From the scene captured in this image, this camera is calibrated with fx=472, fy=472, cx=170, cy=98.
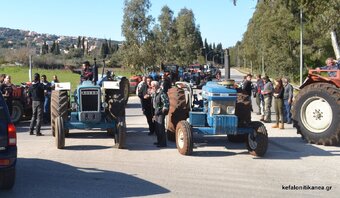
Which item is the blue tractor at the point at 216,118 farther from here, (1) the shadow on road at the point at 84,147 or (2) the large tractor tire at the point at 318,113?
(1) the shadow on road at the point at 84,147

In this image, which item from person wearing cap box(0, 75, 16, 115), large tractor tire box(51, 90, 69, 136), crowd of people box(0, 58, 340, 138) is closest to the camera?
crowd of people box(0, 58, 340, 138)

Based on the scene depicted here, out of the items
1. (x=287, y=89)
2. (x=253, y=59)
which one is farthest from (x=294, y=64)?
(x=287, y=89)

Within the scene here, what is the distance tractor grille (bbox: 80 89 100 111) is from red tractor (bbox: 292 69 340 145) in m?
5.02

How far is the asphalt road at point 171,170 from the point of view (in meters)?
7.05

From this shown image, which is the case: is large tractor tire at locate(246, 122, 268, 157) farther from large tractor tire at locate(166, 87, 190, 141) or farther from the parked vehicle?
the parked vehicle

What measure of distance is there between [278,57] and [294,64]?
2.20 metres

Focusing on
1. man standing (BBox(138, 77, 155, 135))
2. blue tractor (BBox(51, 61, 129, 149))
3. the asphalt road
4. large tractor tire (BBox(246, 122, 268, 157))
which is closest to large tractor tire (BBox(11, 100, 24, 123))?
the asphalt road

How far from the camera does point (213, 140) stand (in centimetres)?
1215

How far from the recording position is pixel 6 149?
657 centimetres

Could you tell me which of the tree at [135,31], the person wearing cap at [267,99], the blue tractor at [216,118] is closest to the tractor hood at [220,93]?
the blue tractor at [216,118]

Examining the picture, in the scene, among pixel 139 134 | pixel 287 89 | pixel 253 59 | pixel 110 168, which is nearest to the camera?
pixel 110 168

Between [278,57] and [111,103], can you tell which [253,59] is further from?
[111,103]

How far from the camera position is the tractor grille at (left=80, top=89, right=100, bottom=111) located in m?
11.6

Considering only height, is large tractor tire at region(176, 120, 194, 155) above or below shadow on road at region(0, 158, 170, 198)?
above
